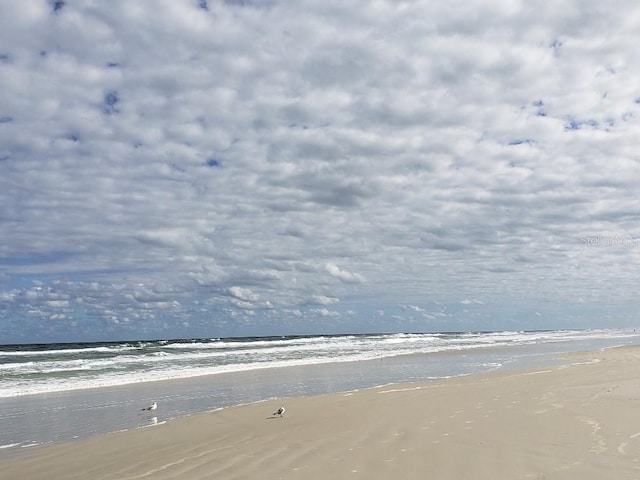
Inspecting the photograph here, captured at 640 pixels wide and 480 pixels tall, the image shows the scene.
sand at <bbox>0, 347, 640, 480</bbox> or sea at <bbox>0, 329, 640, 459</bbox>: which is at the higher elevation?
sea at <bbox>0, 329, 640, 459</bbox>

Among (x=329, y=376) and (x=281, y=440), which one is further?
(x=329, y=376)

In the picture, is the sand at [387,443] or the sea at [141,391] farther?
the sea at [141,391]

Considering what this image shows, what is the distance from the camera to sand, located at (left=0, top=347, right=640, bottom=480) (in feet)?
19.8

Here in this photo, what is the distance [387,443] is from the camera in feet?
24.3

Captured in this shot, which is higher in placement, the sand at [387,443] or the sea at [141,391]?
the sea at [141,391]

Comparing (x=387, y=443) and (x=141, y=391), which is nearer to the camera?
(x=387, y=443)

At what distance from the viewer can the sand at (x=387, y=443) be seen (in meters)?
6.05

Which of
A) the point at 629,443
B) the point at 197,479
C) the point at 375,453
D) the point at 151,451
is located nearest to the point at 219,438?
the point at 151,451

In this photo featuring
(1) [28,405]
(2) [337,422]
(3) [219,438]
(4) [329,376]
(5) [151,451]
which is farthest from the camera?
(4) [329,376]

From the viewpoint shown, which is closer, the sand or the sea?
the sand

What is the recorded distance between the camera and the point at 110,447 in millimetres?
8617

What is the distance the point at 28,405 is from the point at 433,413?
11.2 meters

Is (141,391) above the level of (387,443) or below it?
above

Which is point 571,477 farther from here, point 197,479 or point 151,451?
point 151,451
